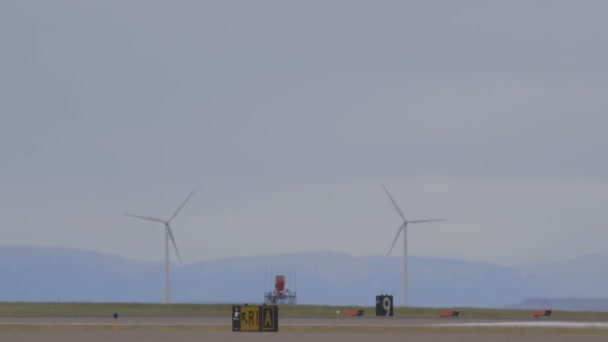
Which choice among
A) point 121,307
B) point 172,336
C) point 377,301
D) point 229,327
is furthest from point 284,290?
point 172,336

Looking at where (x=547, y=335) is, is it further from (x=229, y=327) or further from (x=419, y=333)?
(x=229, y=327)

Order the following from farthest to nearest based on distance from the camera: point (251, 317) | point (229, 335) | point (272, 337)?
point (251, 317), point (229, 335), point (272, 337)

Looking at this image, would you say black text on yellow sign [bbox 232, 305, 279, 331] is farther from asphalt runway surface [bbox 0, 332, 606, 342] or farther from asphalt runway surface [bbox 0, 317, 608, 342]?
asphalt runway surface [bbox 0, 332, 606, 342]

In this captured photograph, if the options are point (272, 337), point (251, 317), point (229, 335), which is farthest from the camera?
point (251, 317)

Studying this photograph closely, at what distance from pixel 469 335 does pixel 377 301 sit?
38.0m

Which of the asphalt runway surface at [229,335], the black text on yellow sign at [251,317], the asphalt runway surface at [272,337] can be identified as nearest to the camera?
the asphalt runway surface at [272,337]

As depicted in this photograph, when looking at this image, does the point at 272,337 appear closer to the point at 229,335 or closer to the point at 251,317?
the point at 229,335

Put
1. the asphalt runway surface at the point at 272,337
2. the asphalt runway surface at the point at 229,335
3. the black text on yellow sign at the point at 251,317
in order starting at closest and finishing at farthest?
the asphalt runway surface at the point at 272,337
the asphalt runway surface at the point at 229,335
the black text on yellow sign at the point at 251,317

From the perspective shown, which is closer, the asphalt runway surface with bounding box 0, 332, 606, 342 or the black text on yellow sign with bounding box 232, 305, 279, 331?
the asphalt runway surface with bounding box 0, 332, 606, 342

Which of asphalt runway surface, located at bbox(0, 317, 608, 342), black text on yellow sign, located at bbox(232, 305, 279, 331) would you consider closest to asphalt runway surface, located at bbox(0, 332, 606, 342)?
asphalt runway surface, located at bbox(0, 317, 608, 342)

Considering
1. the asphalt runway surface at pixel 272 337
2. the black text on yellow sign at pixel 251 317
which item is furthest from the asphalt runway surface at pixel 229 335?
the black text on yellow sign at pixel 251 317

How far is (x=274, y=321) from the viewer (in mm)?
66812

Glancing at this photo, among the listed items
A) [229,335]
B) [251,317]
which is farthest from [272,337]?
[251,317]

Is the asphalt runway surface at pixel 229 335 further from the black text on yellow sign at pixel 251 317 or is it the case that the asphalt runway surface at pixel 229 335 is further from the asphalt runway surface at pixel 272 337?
the black text on yellow sign at pixel 251 317
